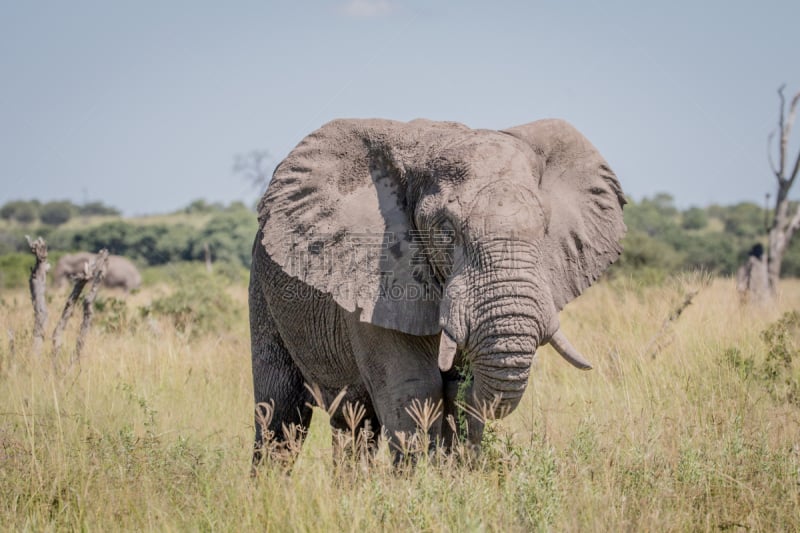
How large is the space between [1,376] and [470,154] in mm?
5079

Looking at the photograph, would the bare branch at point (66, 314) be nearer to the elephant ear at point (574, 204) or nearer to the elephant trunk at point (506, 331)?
the elephant ear at point (574, 204)

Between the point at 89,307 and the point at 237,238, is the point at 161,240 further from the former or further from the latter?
the point at 89,307

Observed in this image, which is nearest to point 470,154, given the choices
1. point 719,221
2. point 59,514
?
point 59,514

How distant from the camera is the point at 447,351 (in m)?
3.93

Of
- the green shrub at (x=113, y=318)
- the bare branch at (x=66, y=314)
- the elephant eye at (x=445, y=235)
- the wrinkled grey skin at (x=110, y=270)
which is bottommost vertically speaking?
the wrinkled grey skin at (x=110, y=270)

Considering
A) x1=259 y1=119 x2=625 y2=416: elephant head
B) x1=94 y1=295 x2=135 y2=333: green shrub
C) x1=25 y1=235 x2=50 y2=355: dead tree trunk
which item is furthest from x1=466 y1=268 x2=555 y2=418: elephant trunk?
x1=94 y1=295 x2=135 y2=333: green shrub

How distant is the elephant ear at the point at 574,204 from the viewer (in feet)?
15.1

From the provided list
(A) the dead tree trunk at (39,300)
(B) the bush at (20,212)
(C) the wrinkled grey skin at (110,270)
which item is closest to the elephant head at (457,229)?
(A) the dead tree trunk at (39,300)

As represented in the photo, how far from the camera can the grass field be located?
151 inches

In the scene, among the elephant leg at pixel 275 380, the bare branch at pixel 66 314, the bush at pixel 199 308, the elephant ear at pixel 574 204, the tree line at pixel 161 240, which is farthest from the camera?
the tree line at pixel 161 240

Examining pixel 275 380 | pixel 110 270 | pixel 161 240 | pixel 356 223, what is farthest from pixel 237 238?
pixel 356 223

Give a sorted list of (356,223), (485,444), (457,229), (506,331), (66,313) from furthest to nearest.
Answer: (66,313) → (356,223) → (485,444) → (457,229) → (506,331)

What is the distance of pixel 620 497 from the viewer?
4.02m

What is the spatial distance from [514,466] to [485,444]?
258mm
